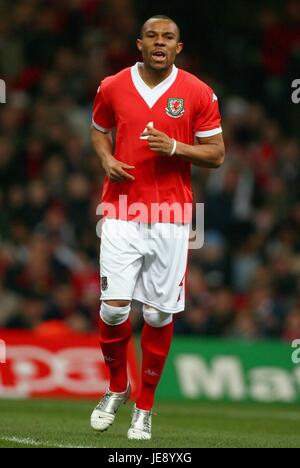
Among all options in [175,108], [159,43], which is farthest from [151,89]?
[159,43]

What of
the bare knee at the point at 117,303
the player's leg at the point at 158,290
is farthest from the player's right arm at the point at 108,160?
the bare knee at the point at 117,303

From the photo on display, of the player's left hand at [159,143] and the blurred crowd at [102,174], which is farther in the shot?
the blurred crowd at [102,174]

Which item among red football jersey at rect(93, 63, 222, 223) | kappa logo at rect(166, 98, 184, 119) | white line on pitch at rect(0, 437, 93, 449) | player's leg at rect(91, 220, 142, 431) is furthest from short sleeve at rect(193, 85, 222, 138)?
white line on pitch at rect(0, 437, 93, 449)

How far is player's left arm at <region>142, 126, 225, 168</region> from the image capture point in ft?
27.1

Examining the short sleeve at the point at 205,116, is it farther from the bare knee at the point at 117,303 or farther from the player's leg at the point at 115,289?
the bare knee at the point at 117,303

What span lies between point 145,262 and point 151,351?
61 centimetres

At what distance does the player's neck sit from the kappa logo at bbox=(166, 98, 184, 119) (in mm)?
179

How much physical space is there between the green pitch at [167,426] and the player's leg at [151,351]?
24 cm

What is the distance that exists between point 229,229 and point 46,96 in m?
3.15

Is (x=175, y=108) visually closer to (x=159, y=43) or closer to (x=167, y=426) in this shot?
(x=159, y=43)

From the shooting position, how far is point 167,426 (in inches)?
390

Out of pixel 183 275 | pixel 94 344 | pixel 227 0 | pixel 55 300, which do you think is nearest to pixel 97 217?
pixel 55 300

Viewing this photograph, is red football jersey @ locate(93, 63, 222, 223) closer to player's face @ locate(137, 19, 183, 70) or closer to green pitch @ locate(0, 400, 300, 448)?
player's face @ locate(137, 19, 183, 70)

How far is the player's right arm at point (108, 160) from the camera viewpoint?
842cm
